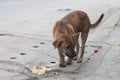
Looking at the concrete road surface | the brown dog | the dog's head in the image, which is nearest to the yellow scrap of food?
the concrete road surface

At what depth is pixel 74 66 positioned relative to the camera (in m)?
7.54

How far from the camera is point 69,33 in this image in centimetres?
718

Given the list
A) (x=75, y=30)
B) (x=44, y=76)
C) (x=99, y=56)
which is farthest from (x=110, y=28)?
(x=44, y=76)

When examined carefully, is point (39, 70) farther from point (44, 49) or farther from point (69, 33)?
point (44, 49)

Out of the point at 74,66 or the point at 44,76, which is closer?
the point at 44,76

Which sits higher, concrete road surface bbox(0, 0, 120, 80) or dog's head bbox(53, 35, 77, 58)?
dog's head bbox(53, 35, 77, 58)

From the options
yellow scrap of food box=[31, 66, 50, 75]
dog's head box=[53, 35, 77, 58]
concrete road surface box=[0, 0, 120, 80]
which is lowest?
concrete road surface box=[0, 0, 120, 80]

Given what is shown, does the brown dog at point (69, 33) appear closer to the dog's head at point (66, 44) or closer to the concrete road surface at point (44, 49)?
the dog's head at point (66, 44)

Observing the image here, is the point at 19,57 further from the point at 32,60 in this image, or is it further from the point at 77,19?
the point at 77,19

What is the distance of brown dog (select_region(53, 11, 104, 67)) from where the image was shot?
686 cm

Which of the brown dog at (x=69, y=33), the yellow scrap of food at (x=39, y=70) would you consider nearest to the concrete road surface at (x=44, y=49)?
the yellow scrap of food at (x=39, y=70)

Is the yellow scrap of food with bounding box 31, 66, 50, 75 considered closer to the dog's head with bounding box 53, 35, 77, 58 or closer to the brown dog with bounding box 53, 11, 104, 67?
the brown dog with bounding box 53, 11, 104, 67

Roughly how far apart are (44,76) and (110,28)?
5615mm

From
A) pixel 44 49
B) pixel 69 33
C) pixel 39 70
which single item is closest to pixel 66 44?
pixel 69 33
